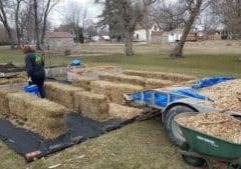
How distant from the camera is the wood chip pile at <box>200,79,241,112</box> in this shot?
6.22m

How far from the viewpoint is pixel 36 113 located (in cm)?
787

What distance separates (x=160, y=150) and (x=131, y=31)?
91.4ft

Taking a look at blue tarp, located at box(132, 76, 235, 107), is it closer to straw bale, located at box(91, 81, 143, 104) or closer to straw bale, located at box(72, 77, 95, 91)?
straw bale, located at box(91, 81, 143, 104)

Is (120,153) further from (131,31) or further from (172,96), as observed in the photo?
(131,31)

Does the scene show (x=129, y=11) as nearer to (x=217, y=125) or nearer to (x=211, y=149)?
(x=217, y=125)

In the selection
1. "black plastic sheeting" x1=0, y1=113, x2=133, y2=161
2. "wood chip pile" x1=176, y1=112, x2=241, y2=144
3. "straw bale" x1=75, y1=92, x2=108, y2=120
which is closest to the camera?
"wood chip pile" x1=176, y1=112, x2=241, y2=144

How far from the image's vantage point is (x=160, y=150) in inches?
261

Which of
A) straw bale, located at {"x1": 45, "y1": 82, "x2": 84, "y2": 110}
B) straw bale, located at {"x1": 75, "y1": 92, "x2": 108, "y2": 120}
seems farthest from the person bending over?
straw bale, located at {"x1": 75, "y1": 92, "x2": 108, "y2": 120}

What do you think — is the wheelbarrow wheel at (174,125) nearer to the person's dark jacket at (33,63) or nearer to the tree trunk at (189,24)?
the person's dark jacket at (33,63)

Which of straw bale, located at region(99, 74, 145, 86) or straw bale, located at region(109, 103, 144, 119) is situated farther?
straw bale, located at region(99, 74, 145, 86)

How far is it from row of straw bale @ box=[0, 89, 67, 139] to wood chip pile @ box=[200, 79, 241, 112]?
9.98 ft

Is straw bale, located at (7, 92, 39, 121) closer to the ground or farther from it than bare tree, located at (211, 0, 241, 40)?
closer to the ground

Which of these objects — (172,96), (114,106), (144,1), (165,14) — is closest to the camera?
(172,96)

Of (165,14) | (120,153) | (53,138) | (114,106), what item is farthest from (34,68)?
(165,14)
